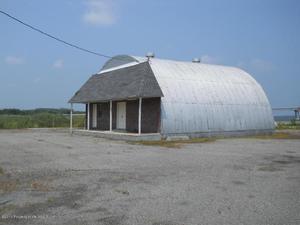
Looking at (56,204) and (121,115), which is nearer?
(56,204)

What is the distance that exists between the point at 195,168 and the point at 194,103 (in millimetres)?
13167

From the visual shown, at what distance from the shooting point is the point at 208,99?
2494 cm

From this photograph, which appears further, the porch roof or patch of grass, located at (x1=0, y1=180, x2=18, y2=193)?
the porch roof

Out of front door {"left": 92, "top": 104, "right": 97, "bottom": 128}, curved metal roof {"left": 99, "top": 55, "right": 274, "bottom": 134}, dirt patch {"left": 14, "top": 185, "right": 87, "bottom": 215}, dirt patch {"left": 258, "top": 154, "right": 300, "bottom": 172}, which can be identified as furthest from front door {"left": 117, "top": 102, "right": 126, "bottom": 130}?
dirt patch {"left": 14, "top": 185, "right": 87, "bottom": 215}

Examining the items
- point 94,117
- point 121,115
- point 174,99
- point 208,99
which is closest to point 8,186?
point 174,99

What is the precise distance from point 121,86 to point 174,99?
12.8ft

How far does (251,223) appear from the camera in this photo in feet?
18.3

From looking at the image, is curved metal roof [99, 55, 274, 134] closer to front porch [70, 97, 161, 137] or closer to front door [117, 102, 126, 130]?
front porch [70, 97, 161, 137]

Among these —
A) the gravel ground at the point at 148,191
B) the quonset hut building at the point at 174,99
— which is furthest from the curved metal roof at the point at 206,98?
the gravel ground at the point at 148,191

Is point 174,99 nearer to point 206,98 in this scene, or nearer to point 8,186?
point 206,98

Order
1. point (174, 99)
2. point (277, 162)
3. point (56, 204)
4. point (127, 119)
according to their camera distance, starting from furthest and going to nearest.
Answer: point (127, 119), point (174, 99), point (277, 162), point (56, 204)

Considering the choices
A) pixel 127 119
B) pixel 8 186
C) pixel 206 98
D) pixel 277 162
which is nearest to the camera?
pixel 8 186

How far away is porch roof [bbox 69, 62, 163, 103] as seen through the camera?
22.1 metres

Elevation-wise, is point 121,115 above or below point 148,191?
above
